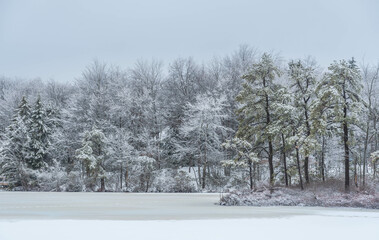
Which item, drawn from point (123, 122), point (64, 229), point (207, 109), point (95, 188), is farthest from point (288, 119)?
point (123, 122)

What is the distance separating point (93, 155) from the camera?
39.3m

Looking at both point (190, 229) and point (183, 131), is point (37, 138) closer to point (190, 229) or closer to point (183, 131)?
point (183, 131)

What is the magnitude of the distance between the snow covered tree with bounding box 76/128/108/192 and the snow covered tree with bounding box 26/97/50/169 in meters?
5.56

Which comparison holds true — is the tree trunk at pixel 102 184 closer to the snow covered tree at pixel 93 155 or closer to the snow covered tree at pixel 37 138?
the snow covered tree at pixel 93 155

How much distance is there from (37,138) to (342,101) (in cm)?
3563

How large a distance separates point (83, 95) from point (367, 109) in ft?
119

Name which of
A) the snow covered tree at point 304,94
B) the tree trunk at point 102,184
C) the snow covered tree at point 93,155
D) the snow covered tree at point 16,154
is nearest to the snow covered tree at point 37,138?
the snow covered tree at point 16,154

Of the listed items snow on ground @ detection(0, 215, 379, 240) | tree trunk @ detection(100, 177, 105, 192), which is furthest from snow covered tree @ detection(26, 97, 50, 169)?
snow on ground @ detection(0, 215, 379, 240)

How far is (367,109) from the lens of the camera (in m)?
25.3

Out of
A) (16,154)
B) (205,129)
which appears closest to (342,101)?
(205,129)

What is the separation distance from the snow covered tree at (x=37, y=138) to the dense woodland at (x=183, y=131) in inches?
4.9

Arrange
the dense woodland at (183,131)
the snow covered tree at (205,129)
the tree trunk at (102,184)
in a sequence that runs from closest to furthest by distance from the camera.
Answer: the dense woodland at (183,131), the tree trunk at (102,184), the snow covered tree at (205,129)

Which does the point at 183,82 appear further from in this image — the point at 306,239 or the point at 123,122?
the point at 306,239

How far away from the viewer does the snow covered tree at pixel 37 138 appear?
41.6 metres
